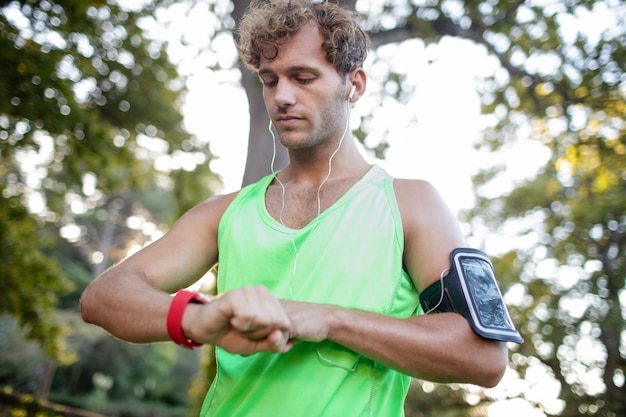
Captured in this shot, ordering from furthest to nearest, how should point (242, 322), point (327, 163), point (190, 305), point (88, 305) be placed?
point (327, 163) → point (88, 305) → point (190, 305) → point (242, 322)

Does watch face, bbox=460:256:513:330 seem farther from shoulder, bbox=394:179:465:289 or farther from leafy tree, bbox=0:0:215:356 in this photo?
leafy tree, bbox=0:0:215:356

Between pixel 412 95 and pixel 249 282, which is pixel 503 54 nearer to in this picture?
pixel 412 95

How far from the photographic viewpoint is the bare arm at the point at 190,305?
1.32 m

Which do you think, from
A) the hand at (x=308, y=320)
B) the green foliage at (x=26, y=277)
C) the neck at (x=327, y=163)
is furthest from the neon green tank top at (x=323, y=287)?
the green foliage at (x=26, y=277)

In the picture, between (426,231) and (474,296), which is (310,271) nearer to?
(426,231)

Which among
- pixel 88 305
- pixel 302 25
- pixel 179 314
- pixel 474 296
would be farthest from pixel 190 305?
pixel 302 25

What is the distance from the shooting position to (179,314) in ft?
4.75

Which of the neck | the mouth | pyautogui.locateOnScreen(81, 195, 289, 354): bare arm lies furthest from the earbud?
pyautogui.locateOnScreen(81, 195, 289, 354): bare arm

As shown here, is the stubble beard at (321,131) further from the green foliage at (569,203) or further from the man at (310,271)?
the green foliage at (569,203)

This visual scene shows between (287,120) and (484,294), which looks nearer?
(484,294)

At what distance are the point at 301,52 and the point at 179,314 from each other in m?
1.00

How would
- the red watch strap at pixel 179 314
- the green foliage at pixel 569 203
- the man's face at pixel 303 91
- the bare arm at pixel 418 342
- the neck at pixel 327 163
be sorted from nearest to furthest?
the red watch strap at pixel 179 314 → the bare arm at pixel 418 342 → the man's face at pixel 303 91 → the neck at pixel 327 163 → the green foliage at pixel 569 203

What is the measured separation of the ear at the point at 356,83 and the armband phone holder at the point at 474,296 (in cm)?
77

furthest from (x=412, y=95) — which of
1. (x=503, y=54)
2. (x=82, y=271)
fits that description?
(x=82, y=271)
